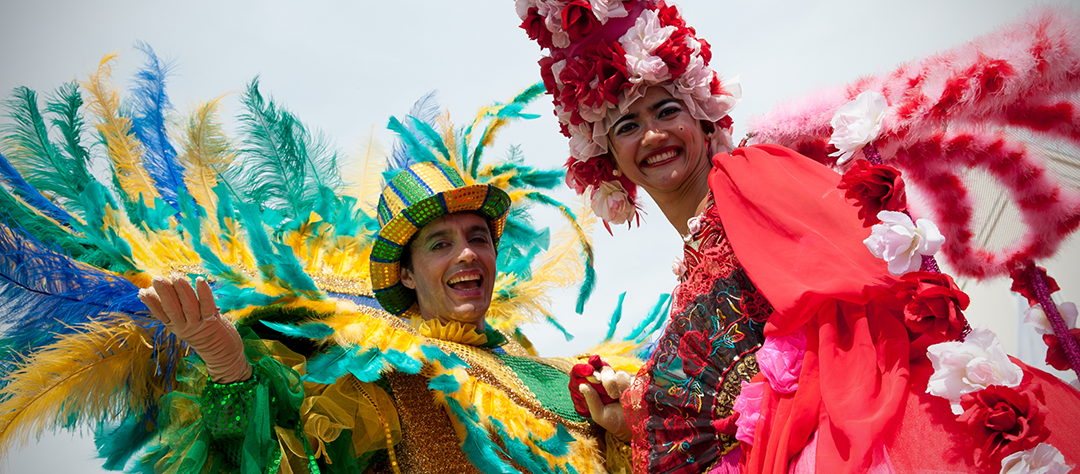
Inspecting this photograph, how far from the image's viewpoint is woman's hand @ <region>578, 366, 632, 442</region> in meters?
2.55

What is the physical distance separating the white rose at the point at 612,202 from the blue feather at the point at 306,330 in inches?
47.6

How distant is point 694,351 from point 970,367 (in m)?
0.73

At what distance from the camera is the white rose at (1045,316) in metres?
1.85

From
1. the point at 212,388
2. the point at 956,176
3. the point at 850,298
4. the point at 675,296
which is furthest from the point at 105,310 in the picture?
the point at 956,176

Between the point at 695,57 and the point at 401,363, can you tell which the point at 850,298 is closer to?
the point at 695,57

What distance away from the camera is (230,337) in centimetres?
226

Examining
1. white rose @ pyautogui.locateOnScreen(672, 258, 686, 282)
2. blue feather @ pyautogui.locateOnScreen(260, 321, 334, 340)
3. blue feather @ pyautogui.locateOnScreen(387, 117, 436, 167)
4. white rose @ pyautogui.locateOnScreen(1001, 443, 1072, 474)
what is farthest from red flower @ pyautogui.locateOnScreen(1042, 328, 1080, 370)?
blue feather @ pyautogui.locateOnScreen(387, 117, 436, 167)

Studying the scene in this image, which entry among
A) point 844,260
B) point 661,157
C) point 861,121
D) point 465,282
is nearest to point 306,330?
point 465,282

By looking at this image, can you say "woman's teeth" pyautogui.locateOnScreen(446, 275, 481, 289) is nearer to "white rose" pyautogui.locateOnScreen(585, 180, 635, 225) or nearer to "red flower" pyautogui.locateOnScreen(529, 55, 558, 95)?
"white rose" pyautogui.locateOnScreen(585, 180, 635, 225)

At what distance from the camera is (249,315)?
2.71 meters

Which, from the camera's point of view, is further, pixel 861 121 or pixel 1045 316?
pixel 1045 316

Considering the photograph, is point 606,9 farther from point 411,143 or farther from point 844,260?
point 411,143

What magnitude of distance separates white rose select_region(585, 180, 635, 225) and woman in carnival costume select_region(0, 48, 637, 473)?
2.09 ft

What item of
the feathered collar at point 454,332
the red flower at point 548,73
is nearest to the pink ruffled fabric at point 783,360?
the red flower at point 548,73
